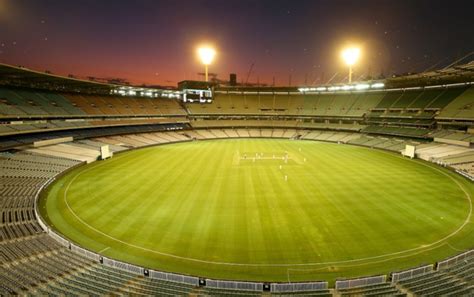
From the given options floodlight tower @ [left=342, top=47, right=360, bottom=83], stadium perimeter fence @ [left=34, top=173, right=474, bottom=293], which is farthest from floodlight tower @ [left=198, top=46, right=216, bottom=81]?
stadium perimeter fence @ [left=34, top=173, right=474, bottom=293]

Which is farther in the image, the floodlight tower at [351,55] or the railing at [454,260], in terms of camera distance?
the floodlight tower at [351,55]

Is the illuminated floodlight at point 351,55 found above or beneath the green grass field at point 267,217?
above

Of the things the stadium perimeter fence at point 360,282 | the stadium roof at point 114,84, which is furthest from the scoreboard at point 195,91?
the stadium perimeter fence at point 360,282

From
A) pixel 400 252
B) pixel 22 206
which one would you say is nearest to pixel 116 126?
pixel 22 206

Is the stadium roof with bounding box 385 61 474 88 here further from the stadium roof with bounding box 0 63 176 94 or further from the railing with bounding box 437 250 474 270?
the stadium roof with bounding box 0 63 176 94

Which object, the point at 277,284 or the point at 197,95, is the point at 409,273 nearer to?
the point at 277,284

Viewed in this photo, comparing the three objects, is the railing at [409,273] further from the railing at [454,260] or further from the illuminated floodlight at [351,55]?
the illuminated floodlight at [351,55]
